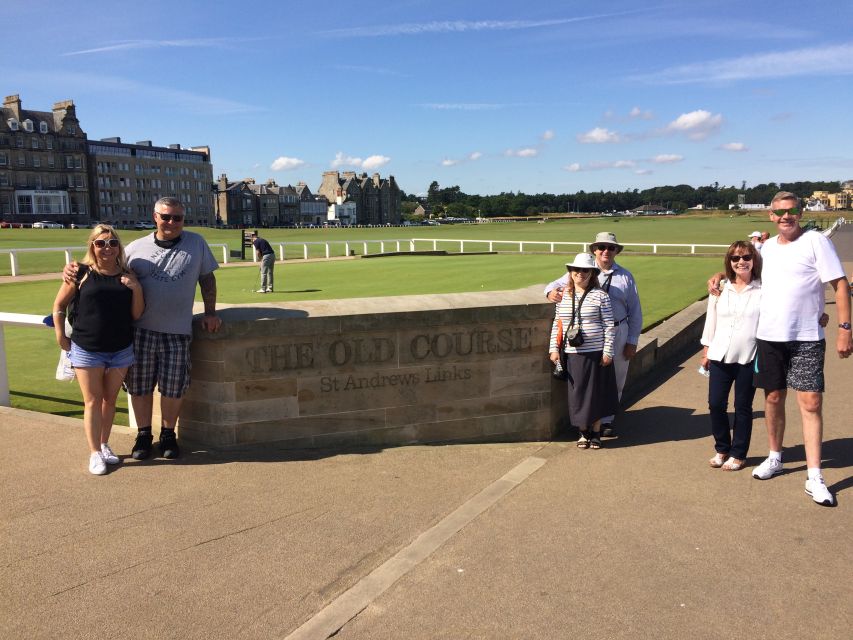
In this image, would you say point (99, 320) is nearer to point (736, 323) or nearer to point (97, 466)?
point (97, 466)

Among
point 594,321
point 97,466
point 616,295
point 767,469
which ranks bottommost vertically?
point 767,469

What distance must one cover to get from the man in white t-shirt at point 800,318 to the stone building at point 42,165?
10613 centimetres

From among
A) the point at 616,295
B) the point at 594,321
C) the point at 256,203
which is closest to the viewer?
the point at 594,321

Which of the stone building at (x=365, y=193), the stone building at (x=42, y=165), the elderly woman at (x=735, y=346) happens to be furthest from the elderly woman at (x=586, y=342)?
the stone building at (x=365, y=193)

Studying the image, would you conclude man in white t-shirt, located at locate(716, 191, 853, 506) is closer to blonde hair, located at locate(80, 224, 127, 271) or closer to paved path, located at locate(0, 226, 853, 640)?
paved path, located at locate(0, 226, 853, 640)

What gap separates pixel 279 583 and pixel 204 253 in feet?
7.94

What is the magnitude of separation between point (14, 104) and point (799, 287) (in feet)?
370

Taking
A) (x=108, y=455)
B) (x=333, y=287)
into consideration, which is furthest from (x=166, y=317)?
(x=333, y=287)

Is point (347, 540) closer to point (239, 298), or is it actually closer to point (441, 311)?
point (441, 311)

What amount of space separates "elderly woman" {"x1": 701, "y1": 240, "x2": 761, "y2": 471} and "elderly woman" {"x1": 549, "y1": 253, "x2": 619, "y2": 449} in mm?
730

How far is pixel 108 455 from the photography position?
4586mm

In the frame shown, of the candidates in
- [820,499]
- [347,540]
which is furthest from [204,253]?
[820,499]

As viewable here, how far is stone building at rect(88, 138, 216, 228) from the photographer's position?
109125 mm

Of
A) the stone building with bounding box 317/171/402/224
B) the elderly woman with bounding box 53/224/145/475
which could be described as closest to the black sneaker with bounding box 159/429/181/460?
the elderly woman with bounding box 53/224/145/475
